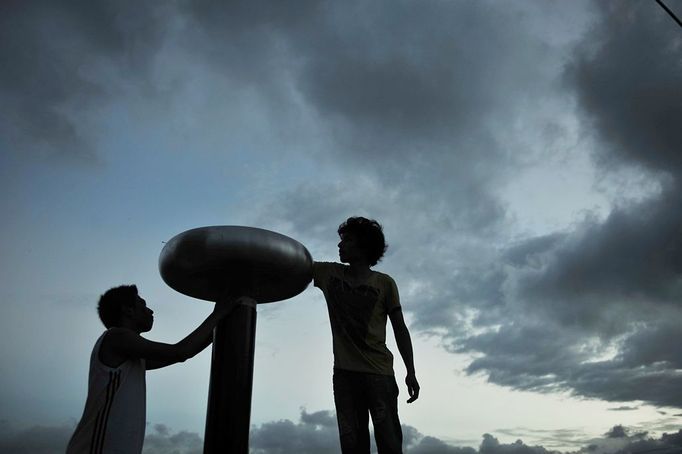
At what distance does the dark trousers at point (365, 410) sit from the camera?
3.48 metres

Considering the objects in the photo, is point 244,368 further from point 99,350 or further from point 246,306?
point 99,350

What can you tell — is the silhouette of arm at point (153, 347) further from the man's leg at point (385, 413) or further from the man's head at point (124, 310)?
the man's leg at point (385, 413)

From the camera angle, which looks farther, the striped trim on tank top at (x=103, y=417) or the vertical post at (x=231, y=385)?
the vertical post at (x=231, y=385)

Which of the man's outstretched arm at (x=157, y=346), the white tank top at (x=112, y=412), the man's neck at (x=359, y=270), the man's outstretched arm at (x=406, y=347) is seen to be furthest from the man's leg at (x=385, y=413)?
the white tank top at (x=112, y=412)

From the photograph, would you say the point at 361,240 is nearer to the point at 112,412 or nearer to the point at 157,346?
the point at 157,346

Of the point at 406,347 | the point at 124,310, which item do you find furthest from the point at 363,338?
the point at 124,310

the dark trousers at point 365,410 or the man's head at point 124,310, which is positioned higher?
the man's head at point 124,310

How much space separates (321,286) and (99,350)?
1685 mm

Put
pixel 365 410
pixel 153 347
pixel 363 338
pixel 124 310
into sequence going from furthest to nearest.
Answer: pixel 363 338 < pixel 365 410 < pixel 124 310 < pixel 153 347

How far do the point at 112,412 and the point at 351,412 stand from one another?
1.52 meters

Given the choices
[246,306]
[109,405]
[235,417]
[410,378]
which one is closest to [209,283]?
[246,306]

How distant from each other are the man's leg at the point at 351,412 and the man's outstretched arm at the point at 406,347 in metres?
0.36

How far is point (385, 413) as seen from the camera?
3520 millimetres

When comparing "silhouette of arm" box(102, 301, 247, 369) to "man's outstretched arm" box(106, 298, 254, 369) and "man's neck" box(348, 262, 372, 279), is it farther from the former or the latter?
"man's neck" box(348, 262, 372, 279)
